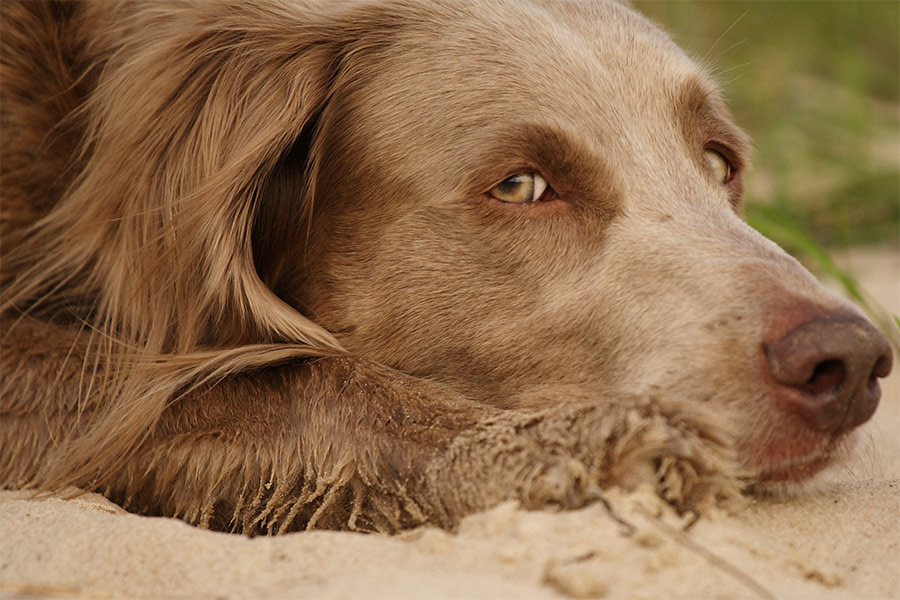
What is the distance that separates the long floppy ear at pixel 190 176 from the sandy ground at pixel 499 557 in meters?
0.63

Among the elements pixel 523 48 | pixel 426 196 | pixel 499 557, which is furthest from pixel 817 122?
pixel 499 557

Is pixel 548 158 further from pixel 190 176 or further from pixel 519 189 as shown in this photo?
pixel 190 176

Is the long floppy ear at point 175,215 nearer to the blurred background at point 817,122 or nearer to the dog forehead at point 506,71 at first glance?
the dog forehead at point 506,71

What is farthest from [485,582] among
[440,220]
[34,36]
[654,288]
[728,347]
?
[34,36]

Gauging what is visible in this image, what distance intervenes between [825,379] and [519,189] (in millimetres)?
891

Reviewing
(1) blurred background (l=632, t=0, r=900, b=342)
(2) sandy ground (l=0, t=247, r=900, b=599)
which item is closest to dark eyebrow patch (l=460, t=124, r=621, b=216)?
(2) sandy ground (l=0, t=247, r=900, b=599)

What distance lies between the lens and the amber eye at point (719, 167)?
9.59ft

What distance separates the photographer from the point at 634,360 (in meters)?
2.27

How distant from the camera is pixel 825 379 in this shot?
80.0 inches

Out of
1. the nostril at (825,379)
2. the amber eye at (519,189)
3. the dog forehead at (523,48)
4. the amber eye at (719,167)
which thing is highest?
the dog forehead at (523,48)

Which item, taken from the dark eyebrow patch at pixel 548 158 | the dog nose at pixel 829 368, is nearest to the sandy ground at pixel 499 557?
the dog nose at pixel 829 368

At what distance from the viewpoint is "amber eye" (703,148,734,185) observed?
9.59 ft

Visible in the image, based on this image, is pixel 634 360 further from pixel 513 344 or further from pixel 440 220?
pixel 440 220

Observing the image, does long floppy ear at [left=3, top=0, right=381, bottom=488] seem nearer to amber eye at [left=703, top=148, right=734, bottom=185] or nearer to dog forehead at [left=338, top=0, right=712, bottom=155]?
dog forehead at [left=338, top=0, right=712, bottom=155]
